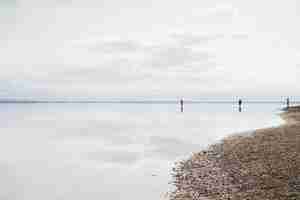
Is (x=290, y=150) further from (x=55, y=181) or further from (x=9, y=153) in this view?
(x=9, y=153)

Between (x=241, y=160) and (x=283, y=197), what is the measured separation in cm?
659

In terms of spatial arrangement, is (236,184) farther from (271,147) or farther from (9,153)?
(9,153)

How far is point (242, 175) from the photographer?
44.8 ft

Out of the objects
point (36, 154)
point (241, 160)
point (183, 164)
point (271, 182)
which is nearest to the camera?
point (271, 182)

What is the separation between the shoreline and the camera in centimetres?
1110

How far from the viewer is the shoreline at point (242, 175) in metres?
11.1

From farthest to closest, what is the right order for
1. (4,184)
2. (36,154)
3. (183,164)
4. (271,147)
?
(36,154)
(271,147)
(183,164)
(4,184)

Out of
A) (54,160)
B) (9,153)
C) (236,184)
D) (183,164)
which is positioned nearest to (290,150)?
(183,164)

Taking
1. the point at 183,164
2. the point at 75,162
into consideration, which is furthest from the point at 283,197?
the point at 75,162

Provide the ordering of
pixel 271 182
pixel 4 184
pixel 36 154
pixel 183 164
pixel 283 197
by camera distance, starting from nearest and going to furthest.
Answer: pixel 283 197
pixel 271 182
pixel 4 184
pixel 183 164
pixel 36 154

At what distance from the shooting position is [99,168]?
18438mm

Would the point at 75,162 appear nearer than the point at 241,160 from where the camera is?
No

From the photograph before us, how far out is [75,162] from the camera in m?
20.4

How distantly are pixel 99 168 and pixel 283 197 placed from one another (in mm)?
10958
